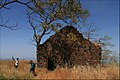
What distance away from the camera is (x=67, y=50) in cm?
2825

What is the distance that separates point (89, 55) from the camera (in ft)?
88.6

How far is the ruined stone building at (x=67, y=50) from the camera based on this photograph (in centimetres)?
2723

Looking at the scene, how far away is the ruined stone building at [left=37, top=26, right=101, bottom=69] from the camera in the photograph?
2723cm

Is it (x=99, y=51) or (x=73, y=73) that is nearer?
(x=73, y=73)

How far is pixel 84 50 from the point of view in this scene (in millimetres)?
27359

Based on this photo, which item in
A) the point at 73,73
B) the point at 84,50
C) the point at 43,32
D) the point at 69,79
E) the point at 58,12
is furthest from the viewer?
the point at 43,32

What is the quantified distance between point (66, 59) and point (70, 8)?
19.4ft

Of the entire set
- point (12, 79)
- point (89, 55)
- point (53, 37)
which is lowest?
point (12, 79)

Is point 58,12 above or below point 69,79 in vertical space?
above

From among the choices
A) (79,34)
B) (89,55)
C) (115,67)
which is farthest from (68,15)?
(115,67)

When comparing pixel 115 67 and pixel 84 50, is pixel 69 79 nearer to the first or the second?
pixel 115 67

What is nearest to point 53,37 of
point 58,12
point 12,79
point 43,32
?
point 43,32

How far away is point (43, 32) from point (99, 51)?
284 inches

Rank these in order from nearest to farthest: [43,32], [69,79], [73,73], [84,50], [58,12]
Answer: [69,79] → [73,73] → [58,12] → [84,50] → [43,32]
